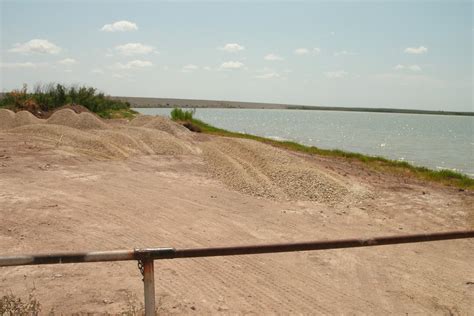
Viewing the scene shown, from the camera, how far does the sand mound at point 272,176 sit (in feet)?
30.2

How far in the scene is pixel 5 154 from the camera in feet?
37.2

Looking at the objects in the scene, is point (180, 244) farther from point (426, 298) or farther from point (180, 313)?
point (426, 298)

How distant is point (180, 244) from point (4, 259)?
3578 millimetres

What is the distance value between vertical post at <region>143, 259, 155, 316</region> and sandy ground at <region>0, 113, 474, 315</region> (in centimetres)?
140

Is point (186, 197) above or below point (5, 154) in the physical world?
below

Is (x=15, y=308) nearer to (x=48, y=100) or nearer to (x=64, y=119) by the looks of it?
(x=64, y=119)

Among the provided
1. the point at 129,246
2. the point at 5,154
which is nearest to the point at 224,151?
the point at 5,154

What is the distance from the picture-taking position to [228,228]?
6.86 meters

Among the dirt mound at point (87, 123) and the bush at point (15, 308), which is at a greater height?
the dirt mound at point (87, 123)

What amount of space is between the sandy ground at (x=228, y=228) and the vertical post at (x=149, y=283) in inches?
55.1

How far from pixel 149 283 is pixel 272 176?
770 centimetres

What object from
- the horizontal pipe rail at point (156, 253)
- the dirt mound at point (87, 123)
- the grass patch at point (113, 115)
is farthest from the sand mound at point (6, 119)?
the horizontal pipe rail at point (156, 253)

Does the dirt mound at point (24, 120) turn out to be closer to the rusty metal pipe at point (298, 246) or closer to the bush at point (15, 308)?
the bush at point (15, 308)

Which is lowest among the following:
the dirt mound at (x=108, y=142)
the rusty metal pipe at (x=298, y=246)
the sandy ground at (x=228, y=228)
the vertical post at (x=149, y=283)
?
the sandy ground at (x=228, y=228)
